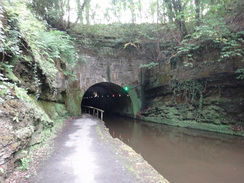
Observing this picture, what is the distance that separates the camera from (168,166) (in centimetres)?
473

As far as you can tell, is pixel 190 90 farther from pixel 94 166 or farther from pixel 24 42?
pixel 24 42

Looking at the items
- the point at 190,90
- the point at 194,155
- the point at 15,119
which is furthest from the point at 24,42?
the point at 190,90

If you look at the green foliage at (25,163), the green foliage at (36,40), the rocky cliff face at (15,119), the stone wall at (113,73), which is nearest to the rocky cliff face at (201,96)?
the stone wall at (113,73)

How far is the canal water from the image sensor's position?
4.16m

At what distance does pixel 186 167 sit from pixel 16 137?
421 cm

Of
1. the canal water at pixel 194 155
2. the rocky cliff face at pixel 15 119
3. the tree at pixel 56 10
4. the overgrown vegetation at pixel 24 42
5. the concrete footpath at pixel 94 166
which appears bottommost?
the canal water at pixel 194 155

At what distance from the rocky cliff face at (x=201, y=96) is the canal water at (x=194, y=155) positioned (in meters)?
0.71

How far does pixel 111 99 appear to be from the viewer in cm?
1800

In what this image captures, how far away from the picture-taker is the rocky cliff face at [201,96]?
25.5ft

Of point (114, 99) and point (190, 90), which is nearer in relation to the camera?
point (190, 90)

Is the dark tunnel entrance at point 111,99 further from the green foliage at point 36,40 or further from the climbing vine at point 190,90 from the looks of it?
the green foliage at point 36,40

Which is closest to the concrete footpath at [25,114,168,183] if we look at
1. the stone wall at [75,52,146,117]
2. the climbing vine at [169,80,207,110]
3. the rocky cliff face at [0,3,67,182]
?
the rocky cliff face at [0,3,67,182]

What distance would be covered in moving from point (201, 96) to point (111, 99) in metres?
10.4

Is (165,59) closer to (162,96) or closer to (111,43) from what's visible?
(162,96)
